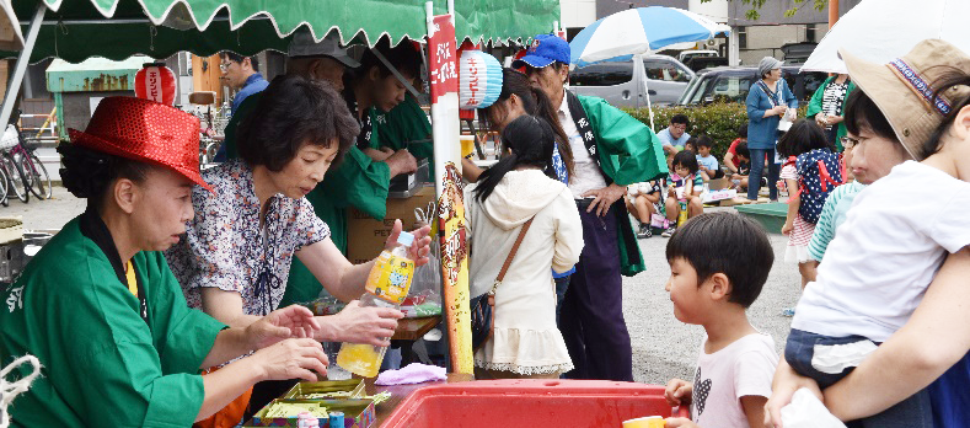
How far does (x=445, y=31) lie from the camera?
3.68 meters

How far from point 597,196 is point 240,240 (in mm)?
2469

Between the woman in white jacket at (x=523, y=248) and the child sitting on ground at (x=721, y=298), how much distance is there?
1774 mm

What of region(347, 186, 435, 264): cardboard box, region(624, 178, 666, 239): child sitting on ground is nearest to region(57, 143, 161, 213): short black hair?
region(347, 186, 435, 264): cardboard box

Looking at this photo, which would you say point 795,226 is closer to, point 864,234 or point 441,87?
point 441,87

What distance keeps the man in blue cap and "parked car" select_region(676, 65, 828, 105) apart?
41.8 ft

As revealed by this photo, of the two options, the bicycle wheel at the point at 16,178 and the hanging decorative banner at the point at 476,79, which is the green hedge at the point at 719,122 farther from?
the hanging decorative banner at the point at 476,79

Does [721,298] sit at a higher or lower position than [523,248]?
higher

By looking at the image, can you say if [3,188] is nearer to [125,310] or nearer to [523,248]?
[523,248]

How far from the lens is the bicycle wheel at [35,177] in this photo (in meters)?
14.7

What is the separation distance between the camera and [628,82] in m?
19.5

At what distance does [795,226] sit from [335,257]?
4.10 metres

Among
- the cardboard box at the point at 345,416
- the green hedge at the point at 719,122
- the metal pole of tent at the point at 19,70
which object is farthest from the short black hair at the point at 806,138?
the green hedge at the point at 719,122

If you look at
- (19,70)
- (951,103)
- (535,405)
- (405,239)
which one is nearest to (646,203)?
(405,239)

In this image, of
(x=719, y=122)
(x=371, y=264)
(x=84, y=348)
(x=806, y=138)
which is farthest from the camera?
(x=719, y=122)
